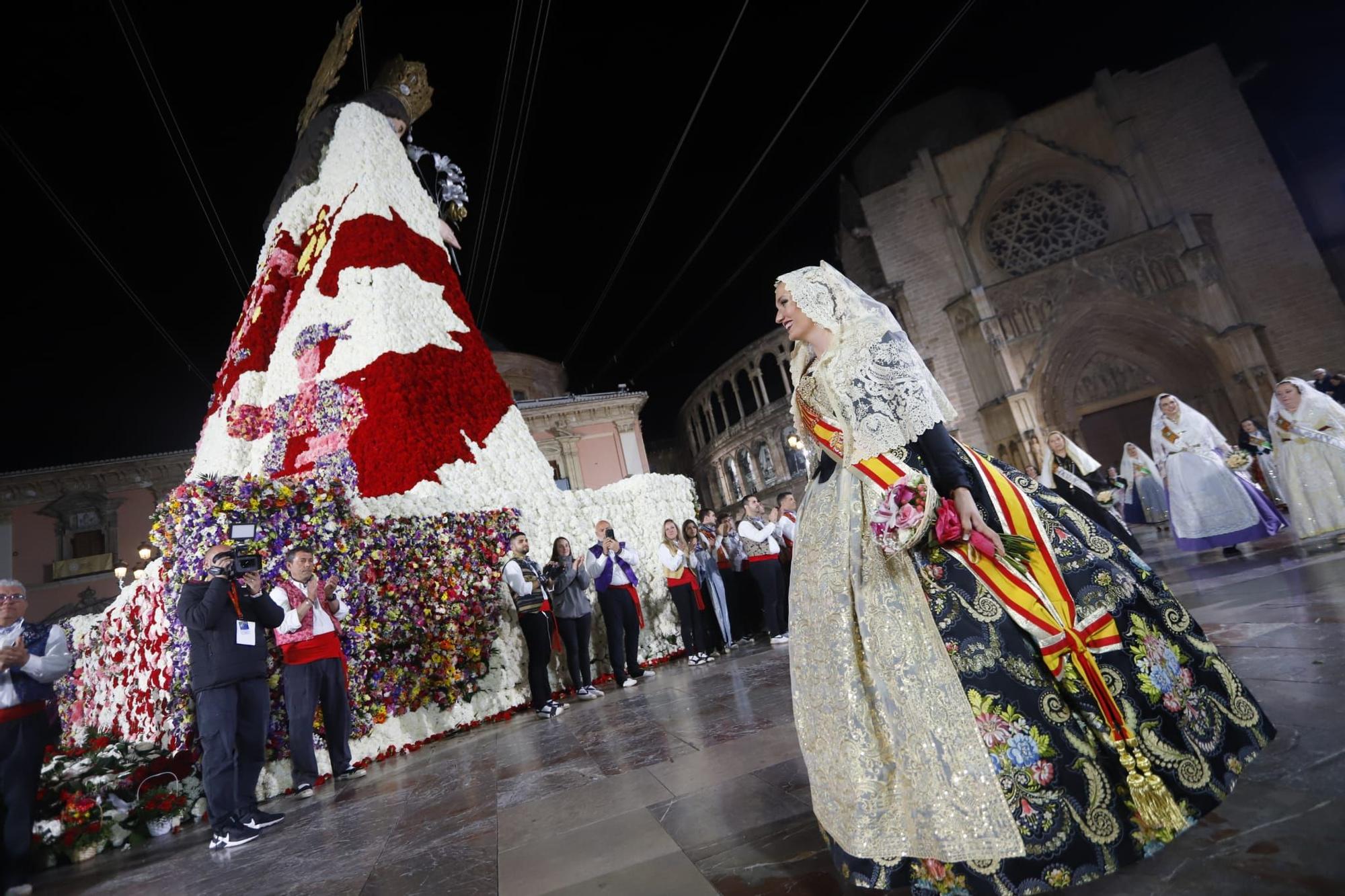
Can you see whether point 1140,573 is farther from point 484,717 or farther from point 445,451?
point 445,451

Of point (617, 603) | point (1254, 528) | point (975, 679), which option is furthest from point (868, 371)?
point (1254, 528)

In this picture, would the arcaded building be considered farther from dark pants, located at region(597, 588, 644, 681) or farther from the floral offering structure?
dark pants, located at region(597, 588, 644, 681)

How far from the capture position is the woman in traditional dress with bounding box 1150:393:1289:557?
605 centimetres

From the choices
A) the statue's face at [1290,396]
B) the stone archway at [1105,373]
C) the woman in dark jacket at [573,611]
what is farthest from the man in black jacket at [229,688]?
the stone archway at [1105,373]

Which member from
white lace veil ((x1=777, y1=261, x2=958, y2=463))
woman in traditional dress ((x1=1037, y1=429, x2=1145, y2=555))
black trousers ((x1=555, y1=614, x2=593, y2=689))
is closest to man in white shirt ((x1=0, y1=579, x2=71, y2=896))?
black trousers ((x1=555, y1=614, x2=593, y2=689))

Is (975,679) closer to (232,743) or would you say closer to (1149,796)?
(1149,796)

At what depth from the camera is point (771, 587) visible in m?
7.21

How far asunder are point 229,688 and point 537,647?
2358 millimetres

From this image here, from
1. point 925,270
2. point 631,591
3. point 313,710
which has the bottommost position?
point 313,710

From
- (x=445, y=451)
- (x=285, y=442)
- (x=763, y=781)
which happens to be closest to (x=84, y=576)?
Answer: (x=285, y=442)

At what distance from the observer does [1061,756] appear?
4.72 ft

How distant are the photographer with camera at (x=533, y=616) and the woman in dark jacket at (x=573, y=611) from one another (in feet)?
Answer: 0.71

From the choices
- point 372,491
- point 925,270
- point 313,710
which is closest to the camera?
point 313,710

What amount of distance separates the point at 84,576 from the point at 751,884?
1099 inches
